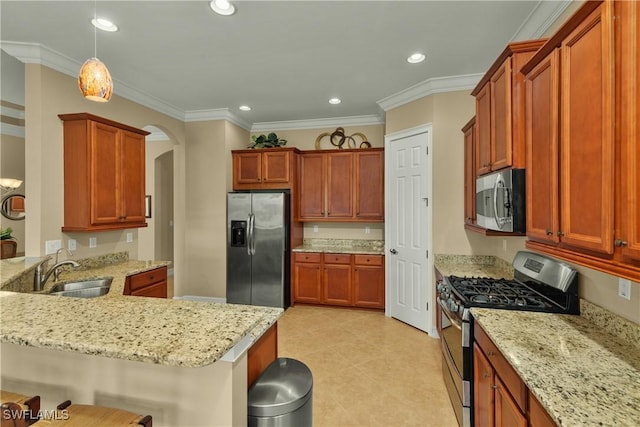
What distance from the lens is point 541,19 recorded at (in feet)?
7.04

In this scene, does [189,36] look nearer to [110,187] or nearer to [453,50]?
[110,187]

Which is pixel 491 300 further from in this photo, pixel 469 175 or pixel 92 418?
pixel 92 418

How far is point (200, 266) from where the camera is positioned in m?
4.63

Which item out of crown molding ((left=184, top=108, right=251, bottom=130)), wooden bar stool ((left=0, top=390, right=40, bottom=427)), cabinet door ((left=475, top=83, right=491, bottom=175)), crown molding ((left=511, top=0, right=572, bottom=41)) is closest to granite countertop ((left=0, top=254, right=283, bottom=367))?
wooden bar stool ((left=0, top=390, right=40, bottom=427))

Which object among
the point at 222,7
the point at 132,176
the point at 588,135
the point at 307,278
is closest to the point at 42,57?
the point at 132,176

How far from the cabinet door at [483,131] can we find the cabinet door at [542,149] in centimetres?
47

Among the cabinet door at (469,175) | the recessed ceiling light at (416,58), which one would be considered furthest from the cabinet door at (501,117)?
the recessed ceiling light at (416,58)

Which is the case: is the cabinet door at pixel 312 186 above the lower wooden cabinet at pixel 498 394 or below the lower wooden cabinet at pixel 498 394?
above

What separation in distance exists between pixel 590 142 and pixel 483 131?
1246 millimetres

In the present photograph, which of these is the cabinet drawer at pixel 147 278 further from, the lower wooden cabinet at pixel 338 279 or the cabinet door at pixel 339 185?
the cabinet door at pixel 339 185

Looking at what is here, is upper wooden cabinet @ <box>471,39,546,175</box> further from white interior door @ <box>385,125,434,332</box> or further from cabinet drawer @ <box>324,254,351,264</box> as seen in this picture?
cabinet drawer @ <box>324,254,351,264</box>

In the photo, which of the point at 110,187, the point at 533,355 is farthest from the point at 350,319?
the point at 110,187

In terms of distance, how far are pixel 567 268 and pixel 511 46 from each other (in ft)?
4.64

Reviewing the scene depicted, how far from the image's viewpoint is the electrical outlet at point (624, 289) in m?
1.39
